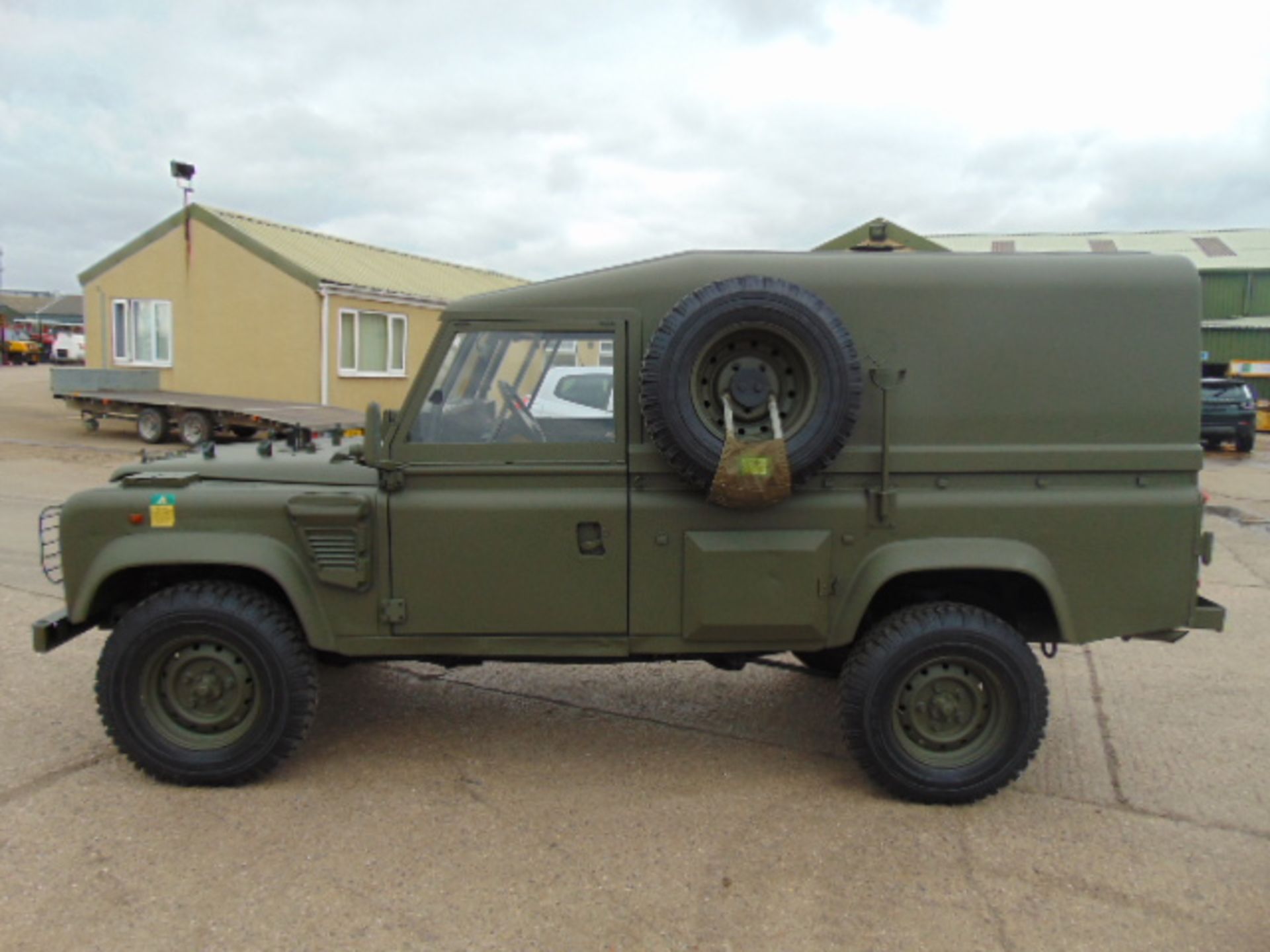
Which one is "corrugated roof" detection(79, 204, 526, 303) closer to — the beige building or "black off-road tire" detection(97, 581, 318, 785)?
the beige building

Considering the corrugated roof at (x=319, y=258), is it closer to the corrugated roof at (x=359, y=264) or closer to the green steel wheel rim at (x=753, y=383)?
the corrugated roof at (x=359, y=264)

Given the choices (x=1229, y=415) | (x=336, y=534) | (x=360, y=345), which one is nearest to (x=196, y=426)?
(x=360, y=345)

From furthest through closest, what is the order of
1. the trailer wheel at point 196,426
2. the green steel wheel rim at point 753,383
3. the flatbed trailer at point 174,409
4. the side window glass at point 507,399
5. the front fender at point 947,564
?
the trailer wheel at point 196,426, the flatbed trailer at point 174,409, the side window glass at point 507,399, the front fender at point 947,564, the green steel wheel rim at point 753,383

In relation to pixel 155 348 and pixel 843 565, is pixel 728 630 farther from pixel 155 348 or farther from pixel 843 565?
pixel 155 348

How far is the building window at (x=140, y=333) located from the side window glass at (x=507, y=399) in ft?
59.2

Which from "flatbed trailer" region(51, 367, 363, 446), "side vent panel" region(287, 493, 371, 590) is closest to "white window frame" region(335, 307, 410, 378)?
"flatbed trailer" region(51, 367, 363, 446)

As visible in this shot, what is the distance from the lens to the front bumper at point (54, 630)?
165 inches

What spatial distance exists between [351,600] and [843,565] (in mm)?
2003

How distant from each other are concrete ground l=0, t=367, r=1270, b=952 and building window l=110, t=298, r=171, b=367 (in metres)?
15.9

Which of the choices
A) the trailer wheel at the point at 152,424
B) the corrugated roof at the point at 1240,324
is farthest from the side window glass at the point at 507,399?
the corrugated roof at the point at 1240,324

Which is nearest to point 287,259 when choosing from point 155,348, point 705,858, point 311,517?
point 155,348

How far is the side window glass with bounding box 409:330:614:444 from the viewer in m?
4.16

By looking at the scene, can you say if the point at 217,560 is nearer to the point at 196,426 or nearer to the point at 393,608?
the point at 393,608

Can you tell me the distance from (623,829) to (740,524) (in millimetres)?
1258
